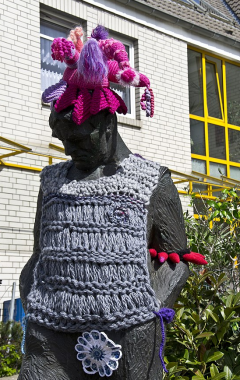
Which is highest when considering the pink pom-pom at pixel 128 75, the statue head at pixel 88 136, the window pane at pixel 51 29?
the window pane at pixel 51 29

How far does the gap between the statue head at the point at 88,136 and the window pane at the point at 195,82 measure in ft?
28.8

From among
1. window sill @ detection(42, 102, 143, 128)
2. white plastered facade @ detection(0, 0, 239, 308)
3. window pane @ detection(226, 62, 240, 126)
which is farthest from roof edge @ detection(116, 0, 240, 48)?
window sill @ detection(42, 102, 143, 128)

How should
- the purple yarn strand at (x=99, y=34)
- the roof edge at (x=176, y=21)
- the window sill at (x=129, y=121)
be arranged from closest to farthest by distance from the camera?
the purple yarn strand at (x=99, y=34)
the window sill at (x=129, y=121)
the roof edge at (x=176, y=21)

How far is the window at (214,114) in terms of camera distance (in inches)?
432

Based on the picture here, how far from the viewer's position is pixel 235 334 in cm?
369

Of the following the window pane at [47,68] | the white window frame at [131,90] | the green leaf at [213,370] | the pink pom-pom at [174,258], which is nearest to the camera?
the pink pom-pom at [174,258]

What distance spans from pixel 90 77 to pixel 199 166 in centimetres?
879

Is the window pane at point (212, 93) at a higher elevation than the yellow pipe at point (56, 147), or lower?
higher

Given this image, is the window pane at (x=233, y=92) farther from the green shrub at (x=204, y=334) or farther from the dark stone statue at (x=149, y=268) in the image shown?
the dark stone statue at (x=149, y=268)

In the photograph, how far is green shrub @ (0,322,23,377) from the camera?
588 cm

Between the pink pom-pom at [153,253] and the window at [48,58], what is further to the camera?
the window at [48,58]

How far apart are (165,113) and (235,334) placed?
650 cm

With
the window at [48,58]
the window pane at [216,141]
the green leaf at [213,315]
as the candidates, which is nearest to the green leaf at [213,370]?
the green leaf at [213,315]

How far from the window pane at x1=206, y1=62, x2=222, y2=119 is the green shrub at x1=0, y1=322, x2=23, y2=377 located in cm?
671
